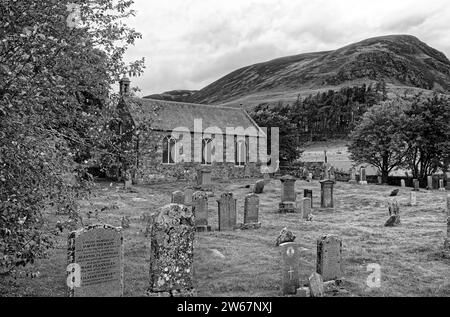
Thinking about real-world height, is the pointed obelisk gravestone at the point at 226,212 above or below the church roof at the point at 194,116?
below

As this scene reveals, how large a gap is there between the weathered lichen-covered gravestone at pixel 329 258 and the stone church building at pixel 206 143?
2714cm

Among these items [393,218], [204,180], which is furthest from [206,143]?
[393,218]

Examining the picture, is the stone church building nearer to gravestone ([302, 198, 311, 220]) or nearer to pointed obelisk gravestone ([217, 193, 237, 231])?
gravestone ([302, 198, 311, 220])

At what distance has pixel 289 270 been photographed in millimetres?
9070

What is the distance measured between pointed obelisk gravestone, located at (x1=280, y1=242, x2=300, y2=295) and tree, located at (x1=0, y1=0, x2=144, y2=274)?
14.2ft

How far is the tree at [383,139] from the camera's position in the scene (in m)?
41.1

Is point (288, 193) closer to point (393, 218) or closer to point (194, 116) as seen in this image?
point (393, 218)

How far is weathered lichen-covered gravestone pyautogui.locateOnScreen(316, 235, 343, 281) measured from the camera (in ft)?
31.0

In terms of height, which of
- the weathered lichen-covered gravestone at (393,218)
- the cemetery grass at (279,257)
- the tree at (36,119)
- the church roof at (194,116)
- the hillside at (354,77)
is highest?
the hillside at (354,77)

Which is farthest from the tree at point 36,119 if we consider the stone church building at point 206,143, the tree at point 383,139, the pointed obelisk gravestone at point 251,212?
the tree at point 383,139

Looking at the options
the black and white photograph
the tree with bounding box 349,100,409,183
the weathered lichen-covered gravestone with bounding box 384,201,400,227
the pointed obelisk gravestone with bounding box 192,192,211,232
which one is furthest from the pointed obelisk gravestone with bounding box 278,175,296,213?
the tree with bounding box 349,100,409,183

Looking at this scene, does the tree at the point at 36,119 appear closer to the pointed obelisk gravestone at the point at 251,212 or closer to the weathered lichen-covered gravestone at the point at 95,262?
the weathered lichen-covered gravestone at the point at 95,262

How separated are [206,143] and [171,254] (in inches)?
1354

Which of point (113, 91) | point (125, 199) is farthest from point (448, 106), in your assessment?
point (113, 91)
